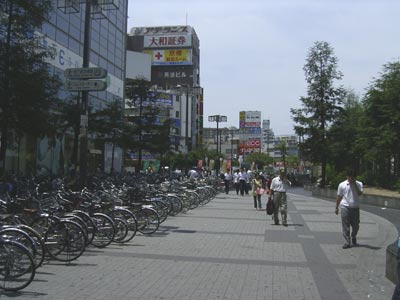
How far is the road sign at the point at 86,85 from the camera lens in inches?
444

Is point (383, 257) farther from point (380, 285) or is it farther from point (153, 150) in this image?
point (153, 150)

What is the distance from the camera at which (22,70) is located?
13.7 meters

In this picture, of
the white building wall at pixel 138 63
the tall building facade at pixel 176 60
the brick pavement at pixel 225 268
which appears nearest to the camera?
the brick pavement at pixel 225 268

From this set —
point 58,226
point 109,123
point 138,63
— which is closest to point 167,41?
point 138,63

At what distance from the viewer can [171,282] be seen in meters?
7.07

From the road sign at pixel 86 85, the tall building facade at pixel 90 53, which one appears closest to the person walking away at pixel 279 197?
the road sign at pixel 86 85

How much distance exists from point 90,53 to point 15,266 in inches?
1283

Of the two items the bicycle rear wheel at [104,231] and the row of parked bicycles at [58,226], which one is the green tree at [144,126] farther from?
the bicycle rear wheel at [104,231]

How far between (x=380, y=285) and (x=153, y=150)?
80.9 feet

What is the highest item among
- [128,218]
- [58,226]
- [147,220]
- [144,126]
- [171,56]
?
[171,56]

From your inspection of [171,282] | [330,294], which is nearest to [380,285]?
[330,294]

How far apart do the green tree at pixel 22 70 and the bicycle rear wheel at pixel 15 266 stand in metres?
8.11

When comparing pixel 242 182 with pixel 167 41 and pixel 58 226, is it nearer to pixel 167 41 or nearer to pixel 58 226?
pixel 58 226

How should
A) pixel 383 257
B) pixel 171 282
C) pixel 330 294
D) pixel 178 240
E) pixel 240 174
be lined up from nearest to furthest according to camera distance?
pixel 330 294, pixel 171 282, pixel 383 257, pixel 178 240, pixel 240 174
